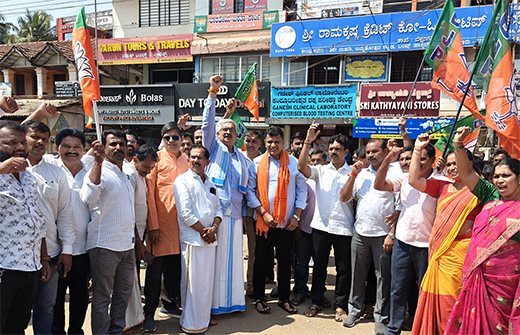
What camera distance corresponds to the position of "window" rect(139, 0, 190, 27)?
15.0 meters

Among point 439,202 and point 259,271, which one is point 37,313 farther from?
point 439,202

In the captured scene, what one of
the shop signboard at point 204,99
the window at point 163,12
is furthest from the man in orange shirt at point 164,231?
the window at point 163,12

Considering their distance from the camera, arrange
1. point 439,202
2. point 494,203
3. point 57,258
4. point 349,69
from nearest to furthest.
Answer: point 494,203, point 57,258, point 439,202, point 349,69

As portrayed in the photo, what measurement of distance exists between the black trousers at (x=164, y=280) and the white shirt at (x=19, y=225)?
1397 mm

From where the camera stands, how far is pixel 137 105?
1533cm

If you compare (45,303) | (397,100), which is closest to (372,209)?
(45,303)

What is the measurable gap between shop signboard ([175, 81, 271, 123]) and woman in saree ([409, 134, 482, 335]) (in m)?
10.8

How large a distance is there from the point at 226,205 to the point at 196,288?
0.88 m

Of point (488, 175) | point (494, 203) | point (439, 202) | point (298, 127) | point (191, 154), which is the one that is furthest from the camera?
point (298, 127)

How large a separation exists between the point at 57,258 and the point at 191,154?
1.43 metres

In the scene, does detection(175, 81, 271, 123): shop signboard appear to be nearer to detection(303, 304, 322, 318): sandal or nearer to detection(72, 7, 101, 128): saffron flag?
detection(72, 7, 101, 128): saffron flag

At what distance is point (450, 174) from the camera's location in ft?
10.6

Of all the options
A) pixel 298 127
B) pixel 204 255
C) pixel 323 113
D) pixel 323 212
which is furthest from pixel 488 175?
pixel 298 127

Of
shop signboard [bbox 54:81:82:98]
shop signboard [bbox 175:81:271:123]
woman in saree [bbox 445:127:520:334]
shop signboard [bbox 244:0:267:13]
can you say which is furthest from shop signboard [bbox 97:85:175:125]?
woman in saree [bbox 445:127:520:334]
